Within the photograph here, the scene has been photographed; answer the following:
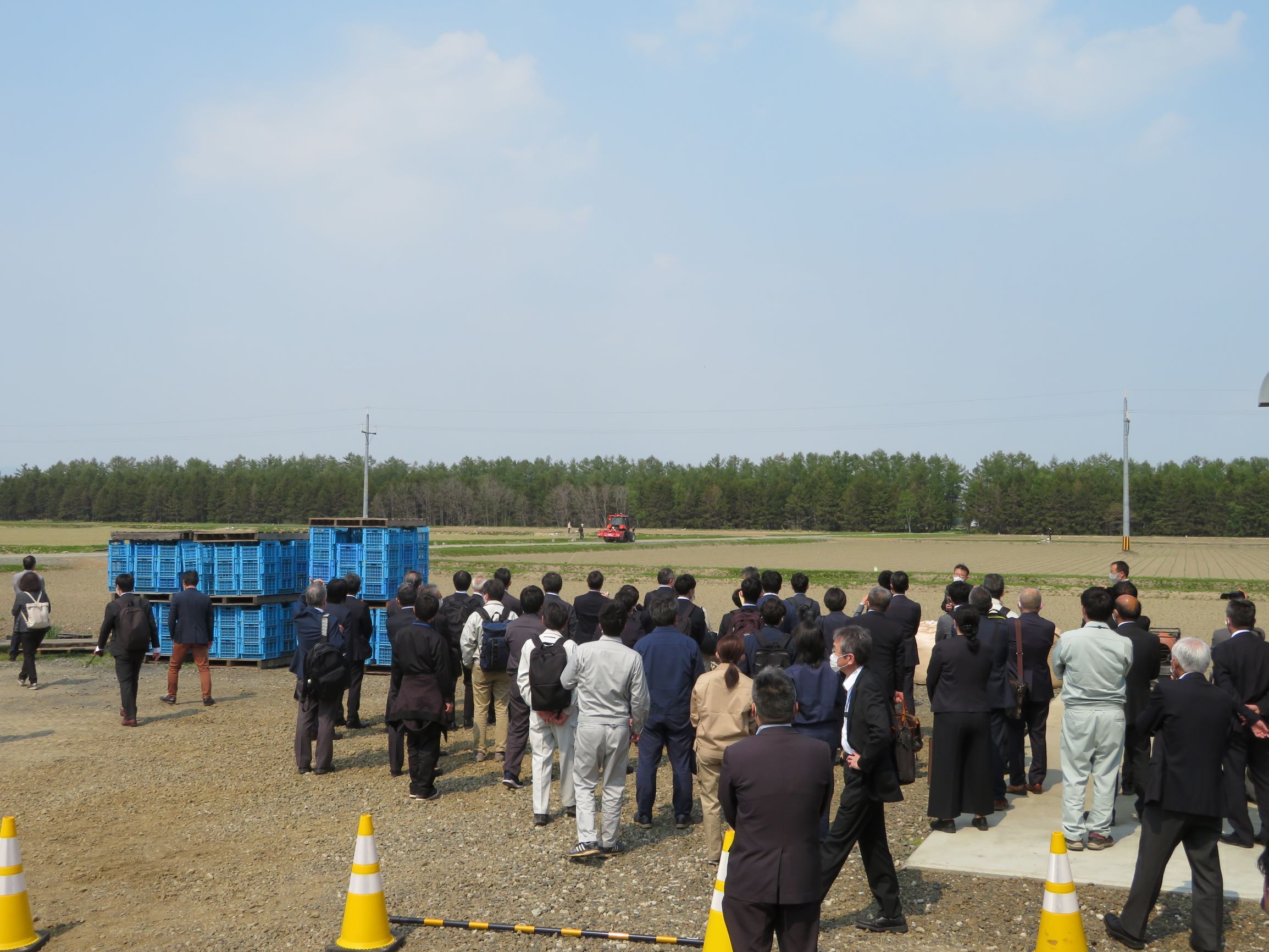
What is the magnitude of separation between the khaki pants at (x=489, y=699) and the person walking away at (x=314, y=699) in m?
1.36

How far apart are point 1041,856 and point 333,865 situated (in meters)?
5.15

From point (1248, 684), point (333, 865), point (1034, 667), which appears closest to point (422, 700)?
point (333, 865)

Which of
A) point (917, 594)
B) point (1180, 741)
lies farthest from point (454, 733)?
point (917, 594)

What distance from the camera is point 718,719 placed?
6.39 m

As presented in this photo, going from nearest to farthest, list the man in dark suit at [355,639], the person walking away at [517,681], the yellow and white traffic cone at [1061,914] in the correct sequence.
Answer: the yellow and white traffic cone at [1061,914] < the person walking away at [517,681] < the man in dark suit at [355,639]

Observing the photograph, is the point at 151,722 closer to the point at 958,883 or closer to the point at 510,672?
the point at 510,672

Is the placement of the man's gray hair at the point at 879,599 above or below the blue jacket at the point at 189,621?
above

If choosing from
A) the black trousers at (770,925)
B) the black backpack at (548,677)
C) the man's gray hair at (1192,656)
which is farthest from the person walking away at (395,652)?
the man's gray hair at (1192,656)

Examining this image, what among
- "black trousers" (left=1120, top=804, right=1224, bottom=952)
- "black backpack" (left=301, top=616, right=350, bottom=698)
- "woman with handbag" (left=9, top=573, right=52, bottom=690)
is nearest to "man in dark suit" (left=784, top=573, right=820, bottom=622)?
"black trousers" (left=1120, top=804, right=1224, bottom=952)

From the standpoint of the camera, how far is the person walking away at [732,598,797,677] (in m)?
7.74

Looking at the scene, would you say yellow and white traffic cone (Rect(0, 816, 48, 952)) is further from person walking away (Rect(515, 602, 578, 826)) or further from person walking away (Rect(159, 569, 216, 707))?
person walking away (Rect(159, 569, 216, 707))

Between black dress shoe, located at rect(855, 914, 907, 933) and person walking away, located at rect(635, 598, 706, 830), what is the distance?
6.77 ft

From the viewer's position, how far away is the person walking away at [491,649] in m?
9.05

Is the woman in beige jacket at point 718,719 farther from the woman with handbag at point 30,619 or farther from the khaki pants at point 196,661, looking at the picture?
the woman with handbag at point 30,619
